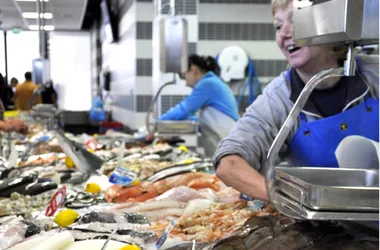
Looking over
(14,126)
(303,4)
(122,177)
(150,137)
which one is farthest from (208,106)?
(303,4)

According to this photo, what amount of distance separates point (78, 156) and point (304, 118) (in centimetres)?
190

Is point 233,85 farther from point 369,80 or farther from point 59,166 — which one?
point 369,80

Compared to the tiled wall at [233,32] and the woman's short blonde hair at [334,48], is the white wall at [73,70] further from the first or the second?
the woman's short blonde hair at [334,48]

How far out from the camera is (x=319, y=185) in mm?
1390

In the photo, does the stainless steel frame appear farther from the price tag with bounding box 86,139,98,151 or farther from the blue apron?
the price tag with bounding box 86,139,98,151

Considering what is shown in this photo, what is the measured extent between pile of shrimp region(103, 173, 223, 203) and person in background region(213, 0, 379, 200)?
46cm

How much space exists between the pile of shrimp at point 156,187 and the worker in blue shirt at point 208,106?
9.70 ft

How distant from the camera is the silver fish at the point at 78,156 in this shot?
12.4 feet

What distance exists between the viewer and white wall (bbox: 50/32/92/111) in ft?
69.9

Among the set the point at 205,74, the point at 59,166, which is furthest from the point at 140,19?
the point at 59,166

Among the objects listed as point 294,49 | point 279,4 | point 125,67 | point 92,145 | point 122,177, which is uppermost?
point 279,4

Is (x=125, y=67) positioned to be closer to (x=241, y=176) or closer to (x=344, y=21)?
(x=241, y=176)

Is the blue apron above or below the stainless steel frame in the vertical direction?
below

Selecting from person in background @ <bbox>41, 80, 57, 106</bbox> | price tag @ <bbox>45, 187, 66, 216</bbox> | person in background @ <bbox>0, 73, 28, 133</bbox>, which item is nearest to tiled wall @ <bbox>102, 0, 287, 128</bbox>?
person in background @ <bbox>41, 80, 57, 106</bbox>
